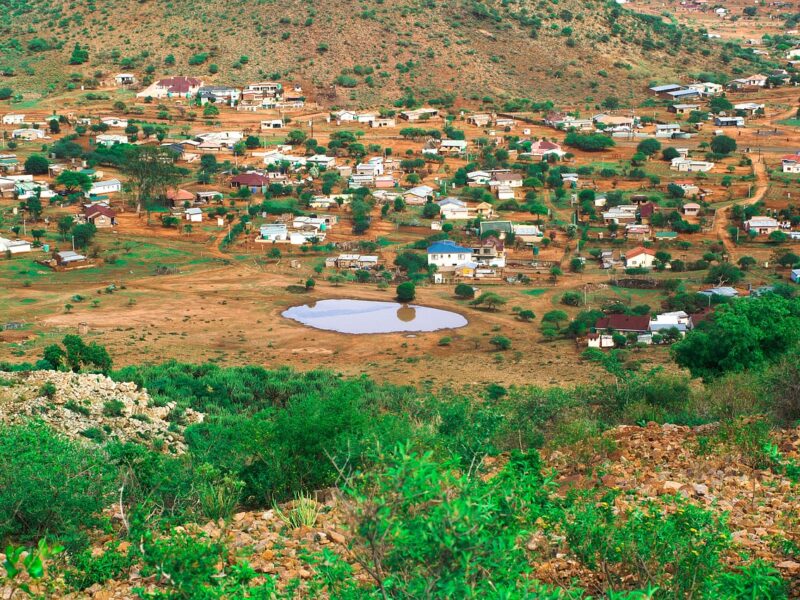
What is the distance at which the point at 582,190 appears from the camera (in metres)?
46.9

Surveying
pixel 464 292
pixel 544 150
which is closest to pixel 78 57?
pixel 544 150

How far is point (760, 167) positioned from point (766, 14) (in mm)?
68555

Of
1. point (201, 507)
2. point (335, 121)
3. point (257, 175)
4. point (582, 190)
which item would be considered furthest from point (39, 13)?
point (201, 507)

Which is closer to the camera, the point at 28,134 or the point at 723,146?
the point at 723,146

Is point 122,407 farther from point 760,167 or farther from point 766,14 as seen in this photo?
point 766,14

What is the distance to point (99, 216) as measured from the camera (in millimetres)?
42594

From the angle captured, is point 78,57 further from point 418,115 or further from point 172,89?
point 418,115

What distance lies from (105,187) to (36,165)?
466 cm

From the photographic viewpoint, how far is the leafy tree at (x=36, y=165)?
49.8 m

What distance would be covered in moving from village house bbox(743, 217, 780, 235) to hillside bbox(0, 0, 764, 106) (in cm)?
2842

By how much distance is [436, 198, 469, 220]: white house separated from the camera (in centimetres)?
4450

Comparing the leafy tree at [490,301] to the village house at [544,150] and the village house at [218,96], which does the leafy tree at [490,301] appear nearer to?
the village house at [544,150]

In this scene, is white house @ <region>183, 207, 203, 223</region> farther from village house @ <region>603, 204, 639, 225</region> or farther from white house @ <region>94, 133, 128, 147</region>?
village house @ <region>603, 204, 639, 225</region>

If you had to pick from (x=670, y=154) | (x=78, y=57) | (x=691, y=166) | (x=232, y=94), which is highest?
(x=78, y=57)
